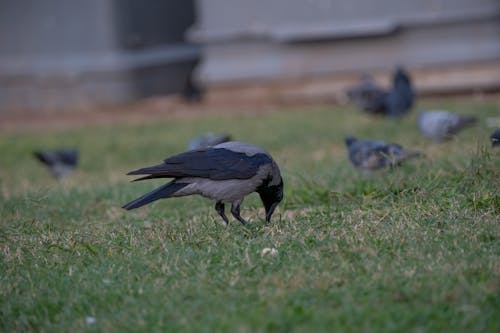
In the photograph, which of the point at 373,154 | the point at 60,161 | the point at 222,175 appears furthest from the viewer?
the point at 60,161

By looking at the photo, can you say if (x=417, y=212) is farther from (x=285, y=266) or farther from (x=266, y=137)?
(x=266, y=137)

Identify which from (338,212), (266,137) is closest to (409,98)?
(266,137)

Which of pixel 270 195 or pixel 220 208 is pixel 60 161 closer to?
pixel 220 208

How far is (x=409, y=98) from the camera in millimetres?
12719

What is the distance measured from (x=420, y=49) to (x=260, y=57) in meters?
3.14

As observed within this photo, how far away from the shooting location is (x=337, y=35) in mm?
16250

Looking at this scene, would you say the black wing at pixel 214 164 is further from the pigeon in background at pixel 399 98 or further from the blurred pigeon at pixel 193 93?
the blurred pigeon at pixel 193 93

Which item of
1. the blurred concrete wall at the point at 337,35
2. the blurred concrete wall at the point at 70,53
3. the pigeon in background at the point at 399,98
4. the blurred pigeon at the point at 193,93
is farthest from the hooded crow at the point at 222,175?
the blurred concrete wall at the point at 70,53

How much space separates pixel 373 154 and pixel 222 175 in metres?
2.47

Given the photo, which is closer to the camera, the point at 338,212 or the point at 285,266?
the point at 285,266

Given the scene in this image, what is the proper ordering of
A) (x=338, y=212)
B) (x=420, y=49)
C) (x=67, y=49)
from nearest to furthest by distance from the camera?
(x=338, y=212) → (x=420, y=49) → (x=67, y=49)

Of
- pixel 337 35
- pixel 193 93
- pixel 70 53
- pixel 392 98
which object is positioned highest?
pixel 337 35

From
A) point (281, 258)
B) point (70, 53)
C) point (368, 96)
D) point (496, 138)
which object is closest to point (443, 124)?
point (496, 138)

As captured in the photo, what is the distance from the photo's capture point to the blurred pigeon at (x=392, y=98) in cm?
1265
